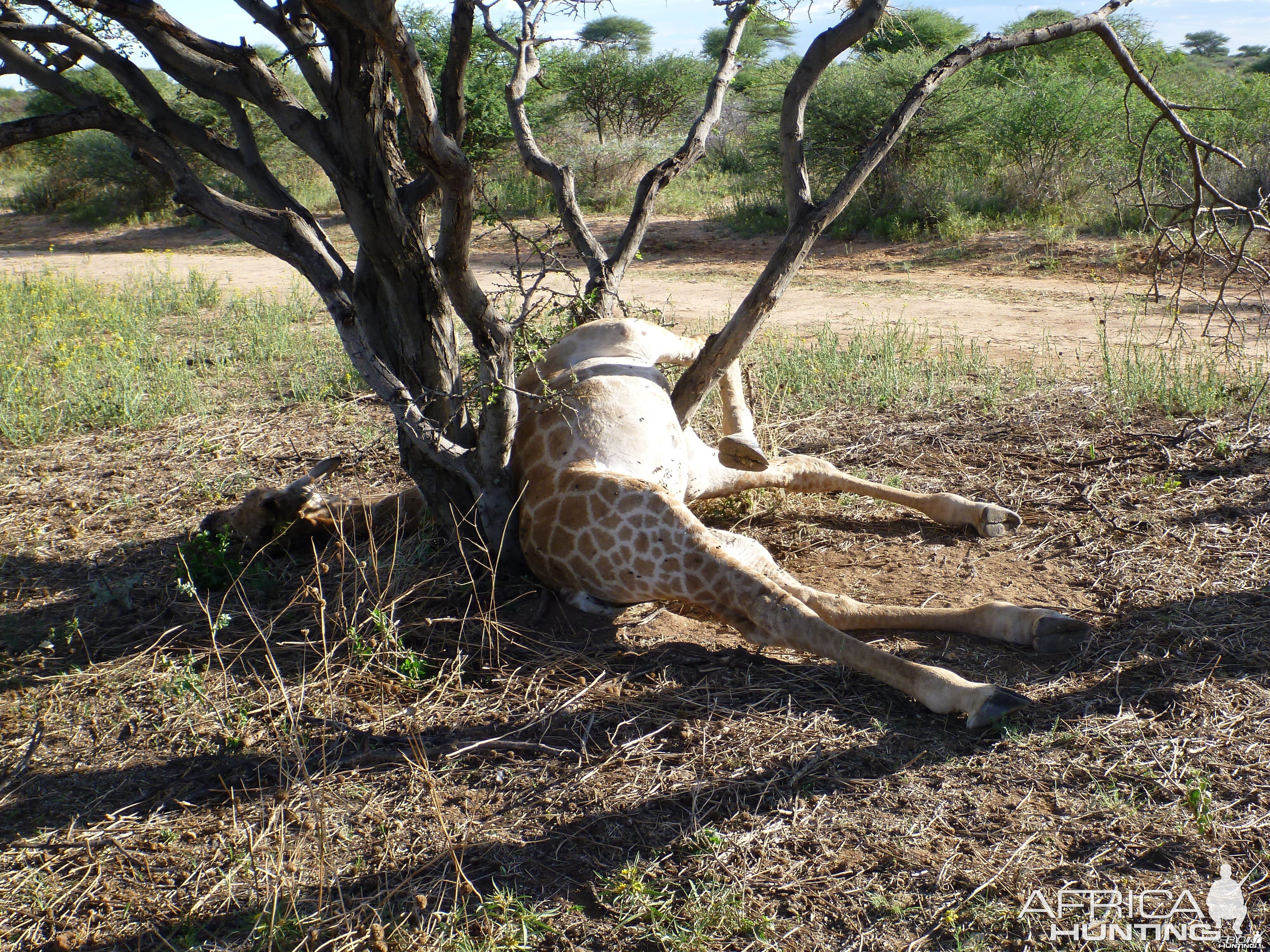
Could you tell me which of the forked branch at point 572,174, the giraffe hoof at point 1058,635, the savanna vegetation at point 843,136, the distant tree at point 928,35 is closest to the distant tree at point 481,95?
the savanna vegetation at point 843,136

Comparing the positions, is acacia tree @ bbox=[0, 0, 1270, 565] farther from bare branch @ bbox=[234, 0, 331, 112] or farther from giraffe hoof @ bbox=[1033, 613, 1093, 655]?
giraffe hoof @ bbox=[1033, 613, 1093, 655]

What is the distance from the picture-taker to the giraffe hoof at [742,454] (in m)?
4.14

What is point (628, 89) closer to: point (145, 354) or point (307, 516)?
point (145, 354)

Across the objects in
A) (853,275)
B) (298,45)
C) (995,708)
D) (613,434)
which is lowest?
(995,708)

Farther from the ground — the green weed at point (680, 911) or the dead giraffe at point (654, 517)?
the dead giraffe at point (654, 517)

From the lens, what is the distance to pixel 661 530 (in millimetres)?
3480

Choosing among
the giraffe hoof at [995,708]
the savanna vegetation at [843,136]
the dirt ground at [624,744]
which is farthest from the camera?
the savanna vegetation at [843,136]

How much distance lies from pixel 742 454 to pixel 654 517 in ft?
2.68

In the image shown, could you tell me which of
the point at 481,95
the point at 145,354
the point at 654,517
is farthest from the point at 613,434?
the point at 481,95

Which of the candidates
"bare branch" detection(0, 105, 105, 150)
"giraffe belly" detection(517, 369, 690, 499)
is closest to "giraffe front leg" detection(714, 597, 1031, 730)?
"giraffe belly" detection(517, 369, 690, 499)

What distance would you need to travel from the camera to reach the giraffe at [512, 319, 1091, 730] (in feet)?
10.7

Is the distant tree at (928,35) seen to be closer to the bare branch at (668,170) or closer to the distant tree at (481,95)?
the distant tree at (481,95)

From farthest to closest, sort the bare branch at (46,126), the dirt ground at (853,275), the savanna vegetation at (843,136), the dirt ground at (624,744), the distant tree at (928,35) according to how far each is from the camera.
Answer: the distant tree at (928,35)
the savanna vegetation at (843,136)
the dirt ground at (853,275)
the bare branch at (46,126)
the dirt ground at (624,744)

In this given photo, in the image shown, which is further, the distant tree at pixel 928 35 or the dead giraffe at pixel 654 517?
the distant tree at pixel 928 35
